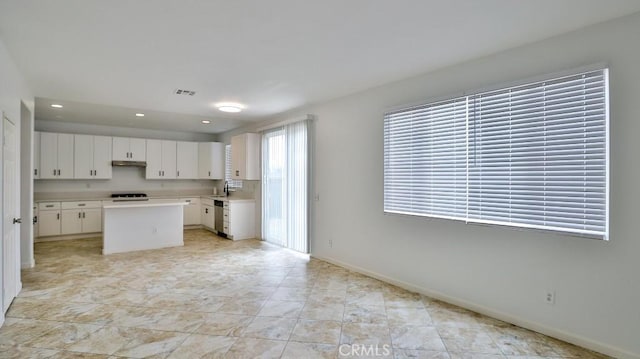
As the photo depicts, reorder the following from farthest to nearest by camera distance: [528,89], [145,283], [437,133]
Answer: [145,283] < [437,133] < [528,89]

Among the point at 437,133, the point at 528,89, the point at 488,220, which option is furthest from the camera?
the point at 437,133

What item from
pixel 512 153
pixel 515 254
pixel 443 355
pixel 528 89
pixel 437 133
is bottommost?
pixel 443 355

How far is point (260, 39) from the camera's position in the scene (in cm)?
297

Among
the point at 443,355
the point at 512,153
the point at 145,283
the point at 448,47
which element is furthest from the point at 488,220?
the point at 145,283

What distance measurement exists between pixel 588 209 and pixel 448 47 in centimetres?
179

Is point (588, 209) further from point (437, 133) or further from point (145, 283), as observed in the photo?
point (145, 283)

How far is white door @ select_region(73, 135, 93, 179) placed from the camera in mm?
7434

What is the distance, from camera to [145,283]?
171 inches

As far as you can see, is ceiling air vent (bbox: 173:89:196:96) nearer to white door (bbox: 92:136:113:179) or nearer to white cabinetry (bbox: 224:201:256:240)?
white cabinetry (bbox: 224:201:256:240)

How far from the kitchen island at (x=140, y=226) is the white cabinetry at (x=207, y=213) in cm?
151

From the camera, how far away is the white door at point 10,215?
3.21 metres

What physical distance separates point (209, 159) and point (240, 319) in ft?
20.8

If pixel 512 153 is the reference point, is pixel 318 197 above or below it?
below

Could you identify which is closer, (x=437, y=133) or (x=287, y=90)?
(x=437, y=133)
